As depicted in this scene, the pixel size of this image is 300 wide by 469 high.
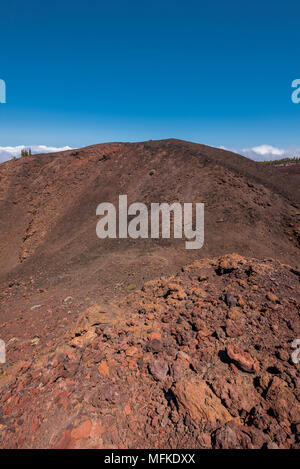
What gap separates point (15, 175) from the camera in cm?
2058

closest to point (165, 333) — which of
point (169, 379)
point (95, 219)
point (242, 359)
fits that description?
point (169, 379)

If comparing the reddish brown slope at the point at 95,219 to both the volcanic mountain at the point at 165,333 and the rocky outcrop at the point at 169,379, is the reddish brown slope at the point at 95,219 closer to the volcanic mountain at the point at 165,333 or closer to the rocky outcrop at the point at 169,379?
the volcanic mountain at the point at 165,333

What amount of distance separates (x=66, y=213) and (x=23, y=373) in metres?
13.2

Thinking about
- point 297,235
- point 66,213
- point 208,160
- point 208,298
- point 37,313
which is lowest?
point 37,313

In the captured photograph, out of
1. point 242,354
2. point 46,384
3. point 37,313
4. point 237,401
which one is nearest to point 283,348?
point 242,354

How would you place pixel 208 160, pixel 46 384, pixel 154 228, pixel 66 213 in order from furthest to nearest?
pixel 66 213 → pixel 208 160 → pixel 154 228 → pixel 46 384

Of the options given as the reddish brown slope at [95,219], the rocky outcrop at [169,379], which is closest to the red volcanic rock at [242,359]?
the rocky outcrop at [169,379]

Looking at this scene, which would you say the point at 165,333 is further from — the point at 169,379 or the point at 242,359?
the point at 242,359

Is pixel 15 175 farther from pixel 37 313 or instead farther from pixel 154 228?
pixel 37 313

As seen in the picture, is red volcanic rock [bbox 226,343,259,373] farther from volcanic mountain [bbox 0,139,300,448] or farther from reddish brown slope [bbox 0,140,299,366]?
reddish brown slope [bbox 0,140,299,366]

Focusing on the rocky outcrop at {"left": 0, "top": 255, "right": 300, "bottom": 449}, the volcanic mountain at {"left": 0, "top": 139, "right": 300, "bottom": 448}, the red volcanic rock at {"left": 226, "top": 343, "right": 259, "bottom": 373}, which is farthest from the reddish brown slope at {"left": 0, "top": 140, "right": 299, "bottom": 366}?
the red volcanic rock at {"left": 226, "top": 343, "right": 259, "bottom": 373}

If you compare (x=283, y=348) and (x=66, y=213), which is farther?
(x=66, y=213)

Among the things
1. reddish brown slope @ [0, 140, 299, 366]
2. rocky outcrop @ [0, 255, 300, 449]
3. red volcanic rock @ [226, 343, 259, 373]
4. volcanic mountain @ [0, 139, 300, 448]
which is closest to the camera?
rocky outcrop @ [0, 255, 300, 449]

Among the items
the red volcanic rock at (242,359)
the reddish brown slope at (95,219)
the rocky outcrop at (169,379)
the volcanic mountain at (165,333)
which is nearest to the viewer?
the rocky outcrop at (169,379)
